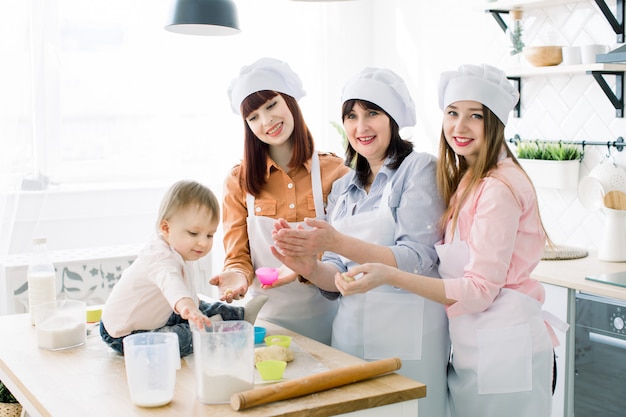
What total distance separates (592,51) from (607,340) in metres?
1.21

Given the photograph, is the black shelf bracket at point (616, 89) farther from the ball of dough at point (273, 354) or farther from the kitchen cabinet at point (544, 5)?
the ball of dough at point (273, 354)

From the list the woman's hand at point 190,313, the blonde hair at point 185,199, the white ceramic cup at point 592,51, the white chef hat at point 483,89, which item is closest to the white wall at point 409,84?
the white ceramic cup at point 592,51

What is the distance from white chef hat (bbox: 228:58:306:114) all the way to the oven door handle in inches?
57.8

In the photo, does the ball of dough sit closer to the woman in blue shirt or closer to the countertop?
the woman in blue shirt

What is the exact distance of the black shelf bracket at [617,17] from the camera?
3.21 metres

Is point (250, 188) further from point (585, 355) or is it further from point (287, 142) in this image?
point (585, 355)

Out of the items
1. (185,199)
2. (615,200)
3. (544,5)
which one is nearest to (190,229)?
(185,199)

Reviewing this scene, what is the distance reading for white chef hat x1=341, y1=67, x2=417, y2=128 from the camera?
2.13 meters

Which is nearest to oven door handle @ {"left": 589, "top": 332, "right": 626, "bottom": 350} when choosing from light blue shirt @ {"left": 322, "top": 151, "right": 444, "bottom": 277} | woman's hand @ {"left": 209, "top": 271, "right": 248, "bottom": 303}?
light blue shirt @ {"left": 322, "top": 151, "right": 444, "bottom": 277}

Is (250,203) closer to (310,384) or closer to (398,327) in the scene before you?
(398,327)

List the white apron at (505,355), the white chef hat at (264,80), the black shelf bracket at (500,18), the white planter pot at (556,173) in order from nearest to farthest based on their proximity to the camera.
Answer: the white apron at (505,355)
the white chef hat at (264,80)
the white planter pot at (556,173)
the black shelf bracket at (500,18)

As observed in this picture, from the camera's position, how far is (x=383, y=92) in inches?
83.8

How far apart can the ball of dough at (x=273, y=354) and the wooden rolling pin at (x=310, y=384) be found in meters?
0.20

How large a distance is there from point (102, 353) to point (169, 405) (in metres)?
0.44
